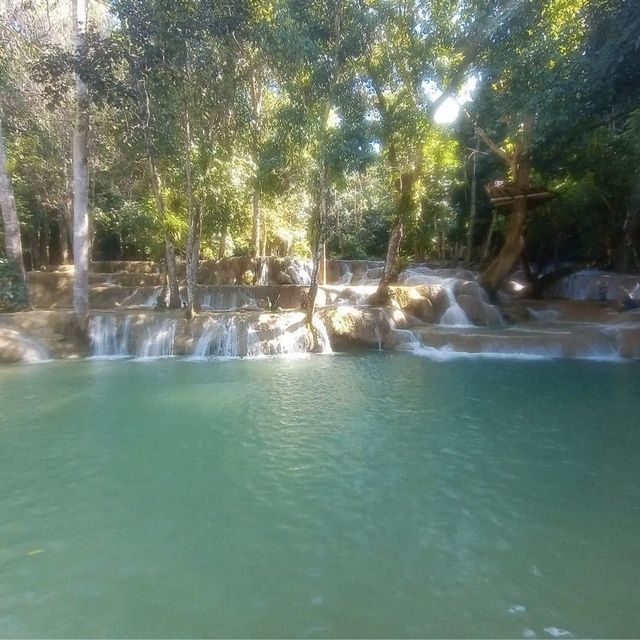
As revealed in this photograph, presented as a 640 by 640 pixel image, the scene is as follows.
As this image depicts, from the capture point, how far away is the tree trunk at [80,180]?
12.0 m

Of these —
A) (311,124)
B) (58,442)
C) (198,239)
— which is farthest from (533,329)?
(58,442)

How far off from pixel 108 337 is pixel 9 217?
4324 mm

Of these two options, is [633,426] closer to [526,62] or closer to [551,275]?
[526,62]

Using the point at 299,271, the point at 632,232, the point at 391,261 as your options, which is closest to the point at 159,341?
the point at 391,261

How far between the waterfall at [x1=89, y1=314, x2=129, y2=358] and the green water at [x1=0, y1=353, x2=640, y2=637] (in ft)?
15.3

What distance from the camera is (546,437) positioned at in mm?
6391

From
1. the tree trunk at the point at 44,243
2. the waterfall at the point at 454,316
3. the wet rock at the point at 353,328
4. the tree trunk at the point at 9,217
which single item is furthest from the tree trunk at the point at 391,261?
the tree trunk at the point at 44,243

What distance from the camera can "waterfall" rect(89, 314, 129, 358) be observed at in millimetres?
13117

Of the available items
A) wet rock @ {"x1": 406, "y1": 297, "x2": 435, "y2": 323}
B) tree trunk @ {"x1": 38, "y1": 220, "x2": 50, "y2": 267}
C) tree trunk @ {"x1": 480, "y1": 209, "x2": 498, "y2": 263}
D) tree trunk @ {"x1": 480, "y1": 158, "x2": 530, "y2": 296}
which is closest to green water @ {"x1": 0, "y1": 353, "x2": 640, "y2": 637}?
wet rock @ {"x1": 406, "y1": 297, "x2": 435, "y2": 323}

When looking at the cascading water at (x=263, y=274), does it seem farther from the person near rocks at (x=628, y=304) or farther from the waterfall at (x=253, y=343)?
the person near rocks at (x=628, y=304)

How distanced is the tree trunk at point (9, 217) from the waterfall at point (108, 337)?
286 centimetres

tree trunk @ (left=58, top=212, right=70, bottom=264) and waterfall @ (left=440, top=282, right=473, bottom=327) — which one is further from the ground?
tree trunk @ (left=58, top=212, right=70, bottom=264)

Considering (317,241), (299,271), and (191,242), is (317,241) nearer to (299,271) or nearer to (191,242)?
(191,242)

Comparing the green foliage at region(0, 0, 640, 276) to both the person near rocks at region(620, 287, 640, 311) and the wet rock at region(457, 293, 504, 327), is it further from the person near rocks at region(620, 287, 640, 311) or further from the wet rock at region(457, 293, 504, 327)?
the person near rocks at region(620, 287, 640, 311)
